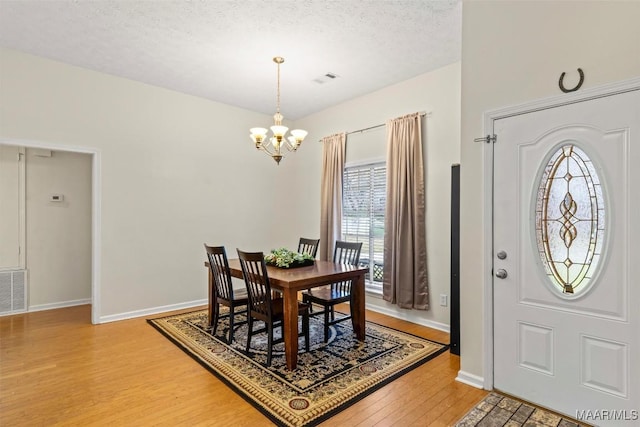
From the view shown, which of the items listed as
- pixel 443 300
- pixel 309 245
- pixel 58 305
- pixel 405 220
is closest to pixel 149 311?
pixel 58 305

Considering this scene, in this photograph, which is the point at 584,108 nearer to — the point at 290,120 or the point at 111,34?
the point at 111,34

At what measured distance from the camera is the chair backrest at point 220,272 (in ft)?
11.2

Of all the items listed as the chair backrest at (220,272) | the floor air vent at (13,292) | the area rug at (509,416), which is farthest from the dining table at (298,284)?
the floor air vent at (13,292)

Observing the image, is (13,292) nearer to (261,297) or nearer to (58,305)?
(58,305)

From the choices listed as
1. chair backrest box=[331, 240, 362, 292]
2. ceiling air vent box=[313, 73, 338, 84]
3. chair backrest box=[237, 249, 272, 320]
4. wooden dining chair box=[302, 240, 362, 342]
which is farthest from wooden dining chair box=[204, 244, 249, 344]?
ceiling air vent box=[313, 73, 338, 84]

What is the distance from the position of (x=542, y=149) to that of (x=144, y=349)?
3.99 meters

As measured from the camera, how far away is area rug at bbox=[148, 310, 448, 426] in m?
2.38

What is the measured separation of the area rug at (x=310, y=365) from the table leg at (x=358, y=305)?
0.12 meters

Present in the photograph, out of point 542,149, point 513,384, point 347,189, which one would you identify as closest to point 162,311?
point 347,189

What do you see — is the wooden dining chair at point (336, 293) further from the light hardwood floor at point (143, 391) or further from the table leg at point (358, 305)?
the light hardwood floor at point (143, 391)

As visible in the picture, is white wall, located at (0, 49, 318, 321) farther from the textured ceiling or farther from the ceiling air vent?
the ceiling air vent

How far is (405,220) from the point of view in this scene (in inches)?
168

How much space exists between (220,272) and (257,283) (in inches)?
28.6

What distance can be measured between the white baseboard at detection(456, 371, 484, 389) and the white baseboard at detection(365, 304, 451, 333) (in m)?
1.22
